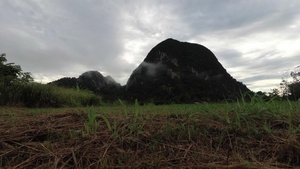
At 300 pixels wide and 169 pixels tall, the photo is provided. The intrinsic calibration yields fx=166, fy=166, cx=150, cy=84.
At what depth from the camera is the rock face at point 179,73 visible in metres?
49.1

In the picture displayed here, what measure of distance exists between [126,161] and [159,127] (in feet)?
2.25

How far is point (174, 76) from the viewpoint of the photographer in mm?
56375

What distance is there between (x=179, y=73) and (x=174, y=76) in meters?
4.30

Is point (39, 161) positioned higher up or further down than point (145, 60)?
further down

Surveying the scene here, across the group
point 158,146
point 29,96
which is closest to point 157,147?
point 158,146

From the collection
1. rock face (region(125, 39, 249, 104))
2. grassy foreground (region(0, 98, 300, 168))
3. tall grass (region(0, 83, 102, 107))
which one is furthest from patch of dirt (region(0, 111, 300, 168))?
rock face (region(125, 39, 249, 104))

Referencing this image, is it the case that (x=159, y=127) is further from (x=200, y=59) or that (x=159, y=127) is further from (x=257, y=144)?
(x=200, y=59)

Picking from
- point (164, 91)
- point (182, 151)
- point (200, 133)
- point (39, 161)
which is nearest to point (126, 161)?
point (182, 151)

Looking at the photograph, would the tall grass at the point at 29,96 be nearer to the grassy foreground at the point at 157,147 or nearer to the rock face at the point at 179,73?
the grassy foreground at the point at 157,147

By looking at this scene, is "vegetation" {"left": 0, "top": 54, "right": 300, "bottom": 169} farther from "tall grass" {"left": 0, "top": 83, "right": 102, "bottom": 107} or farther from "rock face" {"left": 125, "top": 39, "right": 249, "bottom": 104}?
"rock face" {"left": 125, "top": 39, "right": 249, "bottom": 104}

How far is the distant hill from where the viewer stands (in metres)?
46.3

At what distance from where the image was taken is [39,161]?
1.16 meters

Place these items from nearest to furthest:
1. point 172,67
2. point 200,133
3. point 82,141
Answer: point 82,141
point 200,133
point 172,67

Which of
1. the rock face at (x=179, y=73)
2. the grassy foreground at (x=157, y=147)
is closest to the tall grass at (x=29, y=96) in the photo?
the grassy foreground at (x=157, y=147)
